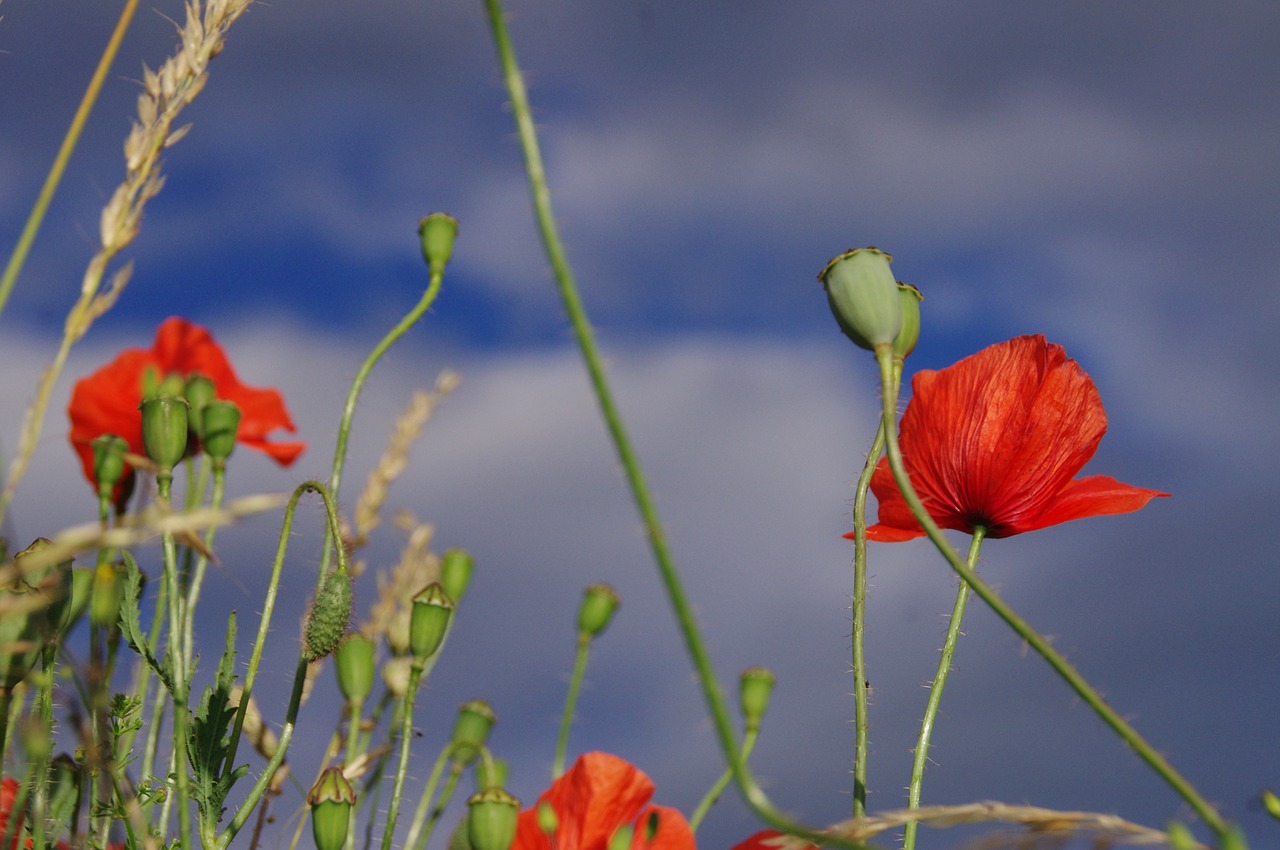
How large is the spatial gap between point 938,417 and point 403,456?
1.00m

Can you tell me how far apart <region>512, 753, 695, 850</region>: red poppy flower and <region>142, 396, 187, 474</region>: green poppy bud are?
1.52ft

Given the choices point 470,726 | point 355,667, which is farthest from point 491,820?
point 470,726

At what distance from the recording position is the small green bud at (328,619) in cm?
115

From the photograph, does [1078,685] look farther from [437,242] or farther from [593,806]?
[437,242]

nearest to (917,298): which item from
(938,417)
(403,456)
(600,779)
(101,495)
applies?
(938,417)

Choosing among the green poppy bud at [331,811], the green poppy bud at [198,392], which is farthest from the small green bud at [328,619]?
the green poppy bud at [198,392]

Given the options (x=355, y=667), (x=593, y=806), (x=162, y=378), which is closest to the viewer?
(x=593, y=806)

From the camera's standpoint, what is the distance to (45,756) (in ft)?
3.50

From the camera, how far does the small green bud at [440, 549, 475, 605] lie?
1.57 meters

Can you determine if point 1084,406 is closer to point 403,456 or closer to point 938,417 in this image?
point 938,417

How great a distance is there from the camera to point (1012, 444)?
4.44 ft

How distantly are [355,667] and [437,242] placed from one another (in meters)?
0.50

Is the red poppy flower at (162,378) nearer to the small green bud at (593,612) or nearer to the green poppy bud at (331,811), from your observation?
the small green bud at (593,612)

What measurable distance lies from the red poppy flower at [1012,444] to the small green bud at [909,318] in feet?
0.72
